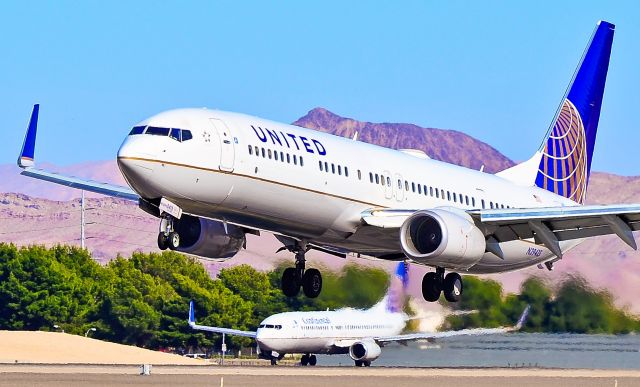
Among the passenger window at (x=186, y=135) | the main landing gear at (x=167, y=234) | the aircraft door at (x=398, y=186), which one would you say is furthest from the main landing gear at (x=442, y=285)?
the passenger window at (x=186, y=135)

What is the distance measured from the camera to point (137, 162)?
132 ft

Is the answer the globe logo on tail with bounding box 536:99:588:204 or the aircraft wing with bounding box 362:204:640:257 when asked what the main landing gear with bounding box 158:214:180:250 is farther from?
the globe logo on tail with bounding box 536:99:588:204

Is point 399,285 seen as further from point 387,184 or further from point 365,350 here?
point 365,350

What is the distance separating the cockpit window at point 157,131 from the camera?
41.1 meters

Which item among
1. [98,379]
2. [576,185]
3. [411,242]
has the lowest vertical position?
[98,379]

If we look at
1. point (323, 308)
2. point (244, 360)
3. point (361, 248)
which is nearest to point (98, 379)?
point (361, 248)

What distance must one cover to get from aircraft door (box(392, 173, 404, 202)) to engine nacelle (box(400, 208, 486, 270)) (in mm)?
1655

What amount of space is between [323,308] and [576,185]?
103 ft

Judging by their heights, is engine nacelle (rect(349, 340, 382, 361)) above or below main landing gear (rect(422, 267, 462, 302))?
above

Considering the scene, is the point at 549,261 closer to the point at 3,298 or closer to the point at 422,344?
the point at 422,344

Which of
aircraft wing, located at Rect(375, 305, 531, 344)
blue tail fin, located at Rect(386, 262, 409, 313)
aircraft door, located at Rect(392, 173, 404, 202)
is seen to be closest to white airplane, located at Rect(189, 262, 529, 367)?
aircraft wing, located at Rect(375, 305, 531, 344)

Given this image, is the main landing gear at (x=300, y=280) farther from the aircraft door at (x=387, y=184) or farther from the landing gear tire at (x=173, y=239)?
the landing gear tire at (x=173, y=239)

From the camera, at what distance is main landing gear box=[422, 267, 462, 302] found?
48.8 m

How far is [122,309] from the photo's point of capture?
114 metres
